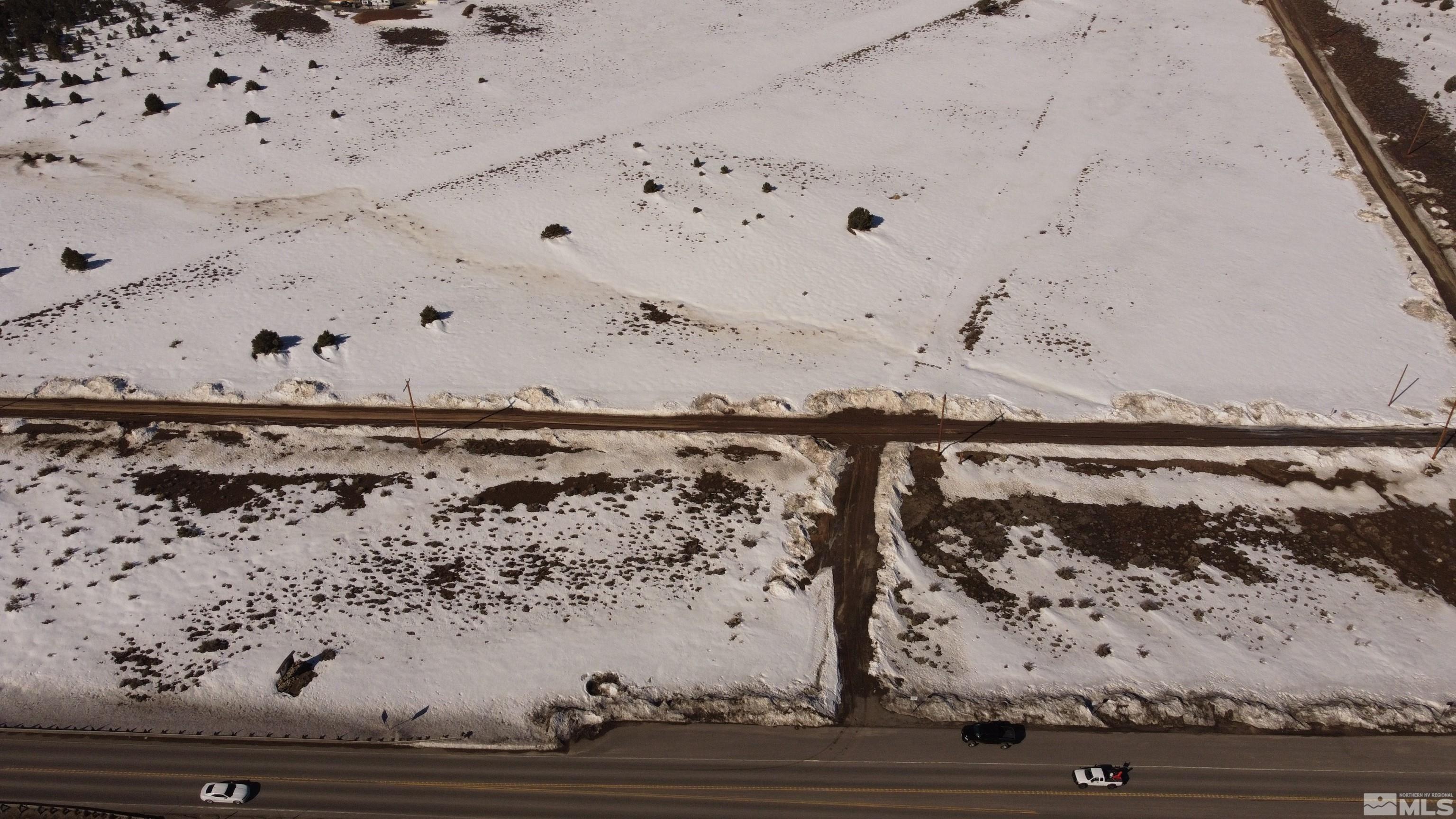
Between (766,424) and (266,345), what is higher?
(766,424)

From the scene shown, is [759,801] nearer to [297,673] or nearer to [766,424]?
[297,673]

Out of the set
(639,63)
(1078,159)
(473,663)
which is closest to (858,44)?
(639,63)

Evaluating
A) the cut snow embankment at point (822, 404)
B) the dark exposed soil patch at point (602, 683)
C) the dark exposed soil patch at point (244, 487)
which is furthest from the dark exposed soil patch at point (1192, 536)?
the dark exposed soil patch at point (244, 487)

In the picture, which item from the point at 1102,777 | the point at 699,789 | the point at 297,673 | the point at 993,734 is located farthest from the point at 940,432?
the point at 297,673

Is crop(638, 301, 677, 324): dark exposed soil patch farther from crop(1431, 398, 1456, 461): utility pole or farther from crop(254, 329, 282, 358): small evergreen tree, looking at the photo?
crop(1431, 398, 1456, 461): utility pole

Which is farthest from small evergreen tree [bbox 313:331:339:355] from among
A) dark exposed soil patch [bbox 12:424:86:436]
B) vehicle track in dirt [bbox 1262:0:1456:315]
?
vehicle track in dirt [bbox 1262:0:1456:315]

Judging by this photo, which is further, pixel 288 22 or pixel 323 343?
pixel 288 22

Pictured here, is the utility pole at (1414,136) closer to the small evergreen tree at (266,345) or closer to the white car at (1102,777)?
the white car at (1102,777)
